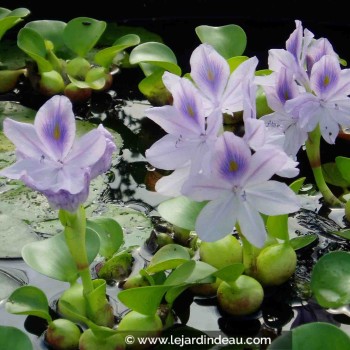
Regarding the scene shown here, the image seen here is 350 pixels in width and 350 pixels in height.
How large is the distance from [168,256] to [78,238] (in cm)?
30

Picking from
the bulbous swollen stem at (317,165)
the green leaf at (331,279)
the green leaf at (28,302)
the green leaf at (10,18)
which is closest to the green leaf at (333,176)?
the bulbous swollen stem at (317,165)

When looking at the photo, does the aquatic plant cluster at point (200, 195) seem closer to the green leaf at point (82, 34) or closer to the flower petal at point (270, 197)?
the flower petal at point (270, 197)

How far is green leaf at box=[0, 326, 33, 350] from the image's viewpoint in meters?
1.63

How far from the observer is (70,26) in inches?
117

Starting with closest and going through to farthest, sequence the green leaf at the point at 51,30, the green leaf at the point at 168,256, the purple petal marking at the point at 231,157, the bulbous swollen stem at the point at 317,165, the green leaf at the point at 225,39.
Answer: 1. the purple petal marking at the point at 231,157
2. the green leaf at the point at 168,256
3. the bulbous swollen stem at the point at 317,165
4. the green leaf at the point at 225,39
5. the green leaf at the point at 51,30

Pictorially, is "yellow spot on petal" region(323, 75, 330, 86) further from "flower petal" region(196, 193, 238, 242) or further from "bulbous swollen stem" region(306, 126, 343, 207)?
"flower petal" region(196, 193, 238, 242)

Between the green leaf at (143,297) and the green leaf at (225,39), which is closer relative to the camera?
the green leaf at (143,297)

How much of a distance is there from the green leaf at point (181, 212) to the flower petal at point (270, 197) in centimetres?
34

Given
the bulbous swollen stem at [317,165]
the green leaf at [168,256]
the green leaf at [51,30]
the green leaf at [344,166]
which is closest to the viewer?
the green leaf at [168,256]

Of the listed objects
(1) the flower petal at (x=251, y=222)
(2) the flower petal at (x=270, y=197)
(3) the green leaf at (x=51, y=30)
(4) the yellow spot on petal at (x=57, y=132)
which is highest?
(4) the yellow spot on petal at (x=57, y=132)

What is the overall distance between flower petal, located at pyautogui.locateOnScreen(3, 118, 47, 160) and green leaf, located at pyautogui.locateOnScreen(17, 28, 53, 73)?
50.2 inches

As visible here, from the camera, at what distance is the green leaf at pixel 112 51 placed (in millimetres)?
2846

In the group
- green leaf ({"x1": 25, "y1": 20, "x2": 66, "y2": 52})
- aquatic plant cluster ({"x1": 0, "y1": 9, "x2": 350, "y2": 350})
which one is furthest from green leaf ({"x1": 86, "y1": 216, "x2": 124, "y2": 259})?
green leaf ({"x1": 25, "y1": 20, "x2": 66, "y2": 52})

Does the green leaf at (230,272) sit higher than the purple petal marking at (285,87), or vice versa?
the purple petal marking at (285,87)
